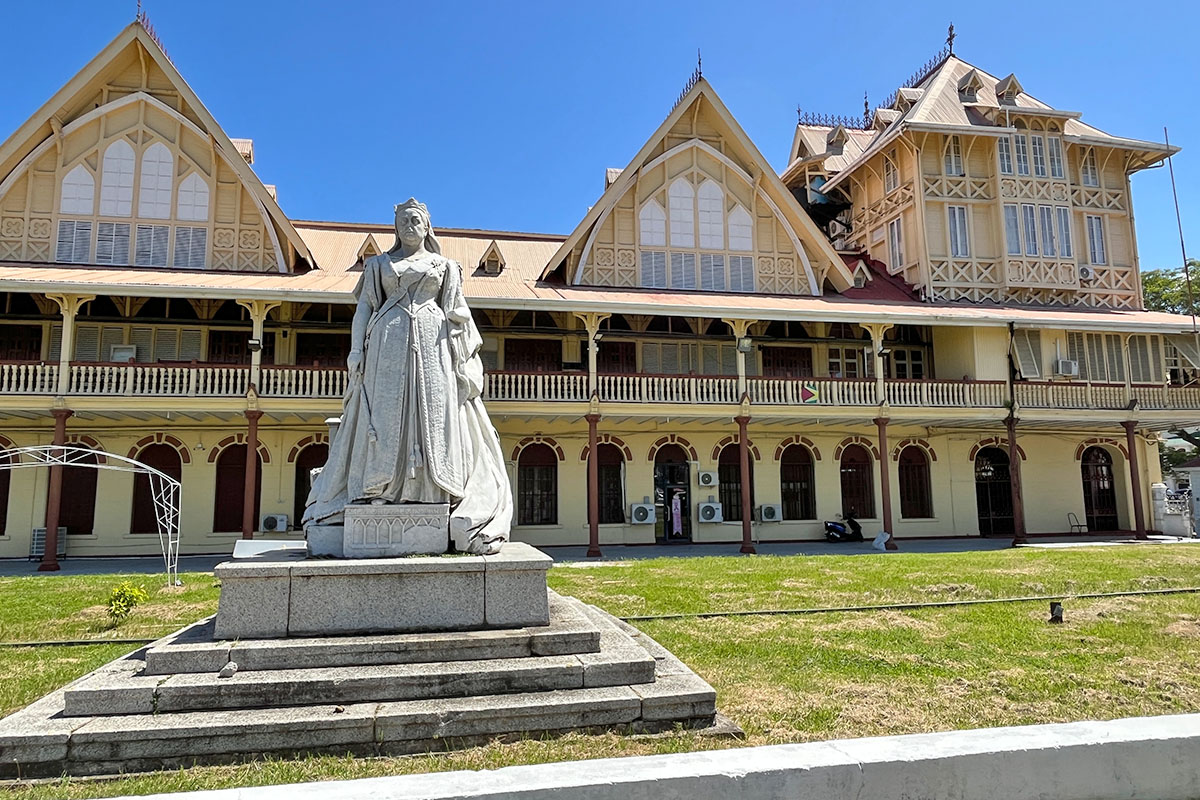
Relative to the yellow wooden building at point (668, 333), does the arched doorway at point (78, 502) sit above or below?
below

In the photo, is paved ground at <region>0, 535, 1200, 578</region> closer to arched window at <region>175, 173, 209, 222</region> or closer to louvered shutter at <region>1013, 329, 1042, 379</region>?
louvered shutter at <region>1013, 329, 1042, 379</region>

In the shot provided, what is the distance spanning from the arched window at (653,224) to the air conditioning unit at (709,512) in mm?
7236

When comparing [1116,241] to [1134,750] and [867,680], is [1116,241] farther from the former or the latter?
[1134,750]

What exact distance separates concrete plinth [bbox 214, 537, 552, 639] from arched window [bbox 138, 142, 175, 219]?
56.6 ft

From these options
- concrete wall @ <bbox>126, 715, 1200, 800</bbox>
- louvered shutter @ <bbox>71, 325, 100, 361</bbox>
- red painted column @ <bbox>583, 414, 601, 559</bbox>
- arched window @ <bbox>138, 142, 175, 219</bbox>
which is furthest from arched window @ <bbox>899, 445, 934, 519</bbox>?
louvered shutter @ <bbox>71, 325, 100, 361</bbox>

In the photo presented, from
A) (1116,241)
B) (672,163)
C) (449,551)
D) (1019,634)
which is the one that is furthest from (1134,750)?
(1116,241)

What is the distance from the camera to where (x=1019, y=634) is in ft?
23.3

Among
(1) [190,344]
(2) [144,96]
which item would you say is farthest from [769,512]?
(2) [144,96]

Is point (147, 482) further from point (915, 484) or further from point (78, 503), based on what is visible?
point (915, 484)

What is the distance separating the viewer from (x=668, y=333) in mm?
20875

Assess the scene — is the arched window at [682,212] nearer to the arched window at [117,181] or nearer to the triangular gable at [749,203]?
the triangular gable at [749,203]

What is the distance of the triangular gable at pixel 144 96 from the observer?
58.6 ft

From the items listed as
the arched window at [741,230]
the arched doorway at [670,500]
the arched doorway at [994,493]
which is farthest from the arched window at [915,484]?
the arched window at [741,230]

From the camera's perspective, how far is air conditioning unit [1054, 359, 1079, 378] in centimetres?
2080
